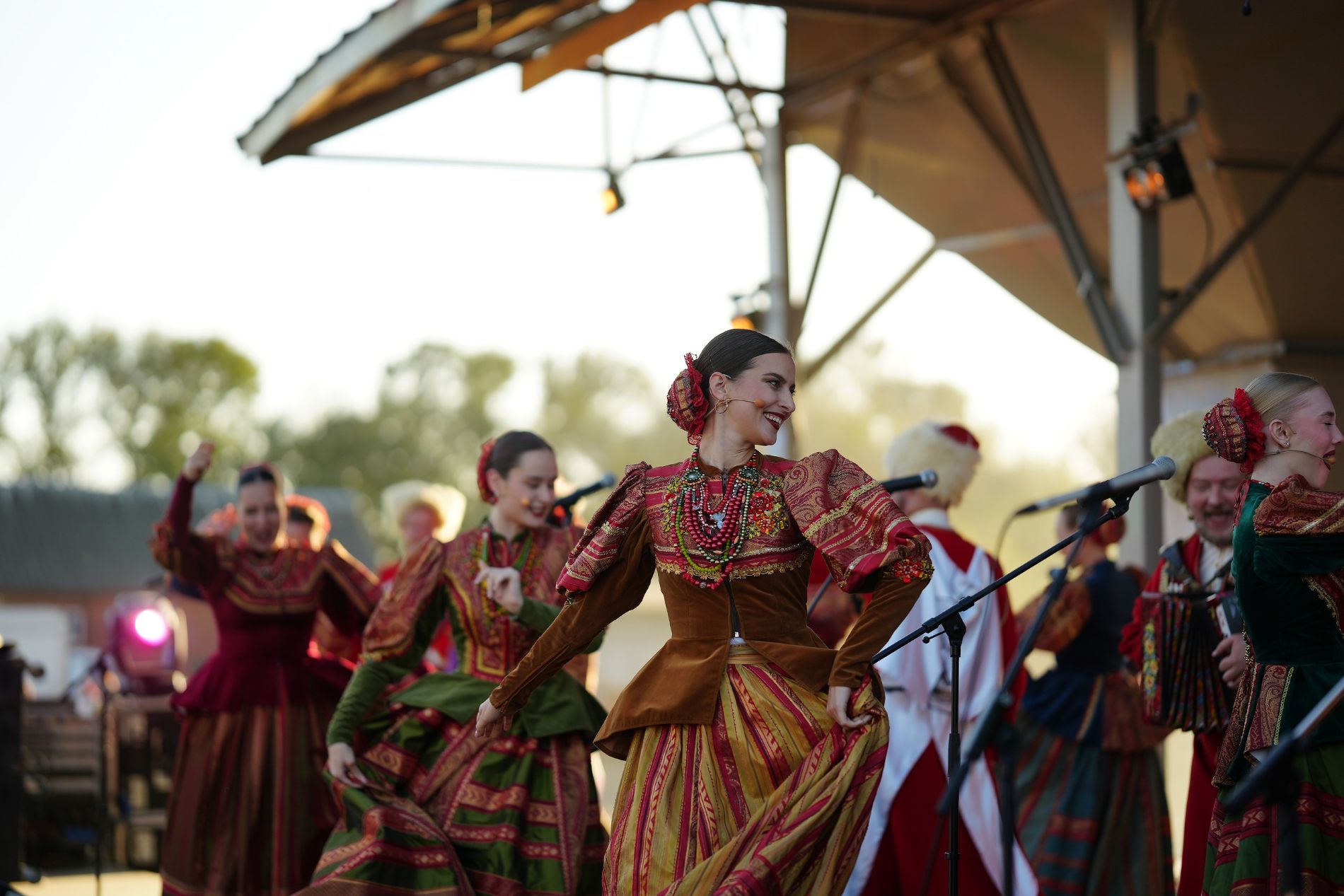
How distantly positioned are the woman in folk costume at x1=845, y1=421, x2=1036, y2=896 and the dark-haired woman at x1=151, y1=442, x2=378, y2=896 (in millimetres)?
2049

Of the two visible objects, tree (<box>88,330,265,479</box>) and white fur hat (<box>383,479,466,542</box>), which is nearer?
white fur hat (<box>383,479,466,542</box>)

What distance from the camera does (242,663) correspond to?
18.2 ft

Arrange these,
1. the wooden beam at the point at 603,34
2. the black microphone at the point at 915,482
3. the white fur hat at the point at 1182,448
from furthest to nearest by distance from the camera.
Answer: the wooden beam at the point at 603,34 → the white fur hat at the point at 1182,448 → the black microphone at the point at 915,482

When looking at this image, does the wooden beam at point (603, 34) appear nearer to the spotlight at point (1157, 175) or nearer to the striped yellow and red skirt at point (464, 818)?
the spotlight at point (1157, 175)

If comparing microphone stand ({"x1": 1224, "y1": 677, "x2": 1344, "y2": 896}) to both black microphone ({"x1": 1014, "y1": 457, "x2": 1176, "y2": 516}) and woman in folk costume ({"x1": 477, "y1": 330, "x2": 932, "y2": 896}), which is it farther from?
woman in folk costume ({"x1": 477, "y1": 330, "x2": 932, "y2": 896})

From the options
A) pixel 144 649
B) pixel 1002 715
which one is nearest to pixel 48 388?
pixel 144 649

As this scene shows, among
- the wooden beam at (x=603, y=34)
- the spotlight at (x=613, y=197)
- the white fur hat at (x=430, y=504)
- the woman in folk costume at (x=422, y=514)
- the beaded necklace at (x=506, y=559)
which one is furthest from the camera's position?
the spotlight at (x=613, y=197)

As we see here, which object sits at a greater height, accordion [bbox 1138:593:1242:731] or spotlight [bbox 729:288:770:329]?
spotlight [bbox 729:288:770:329]

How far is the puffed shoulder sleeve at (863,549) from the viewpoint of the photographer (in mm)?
3080

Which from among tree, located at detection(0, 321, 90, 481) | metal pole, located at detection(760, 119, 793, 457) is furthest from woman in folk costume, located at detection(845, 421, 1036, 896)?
tree, located at detection(0, 321, 90, 481)

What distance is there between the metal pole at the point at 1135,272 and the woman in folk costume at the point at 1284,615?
11.0 ft

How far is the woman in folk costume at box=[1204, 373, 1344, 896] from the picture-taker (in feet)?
10.4

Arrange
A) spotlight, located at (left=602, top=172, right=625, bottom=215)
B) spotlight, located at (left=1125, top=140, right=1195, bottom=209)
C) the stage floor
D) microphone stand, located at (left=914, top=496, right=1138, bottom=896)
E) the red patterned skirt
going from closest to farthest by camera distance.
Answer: microphone stand, located at (left=914, top=496, right=1138, bottom=896) → the red patterned skirt → spotlight, located at (left=1125, top=140, right=1195, bottom=209) → the stage floor → spotlight, located at (left=602, top=172, right=625, bottom=215)

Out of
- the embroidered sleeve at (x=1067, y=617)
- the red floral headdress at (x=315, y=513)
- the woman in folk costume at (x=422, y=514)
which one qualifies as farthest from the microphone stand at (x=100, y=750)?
the embroidered sleeve at (x=1067, y=617)
